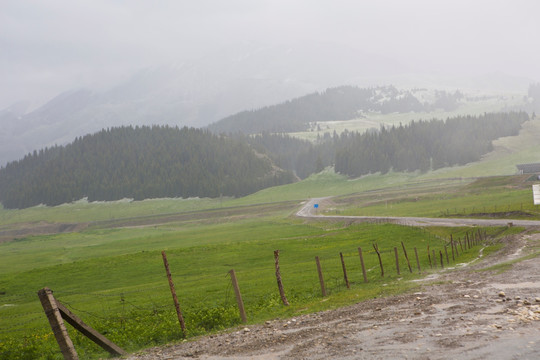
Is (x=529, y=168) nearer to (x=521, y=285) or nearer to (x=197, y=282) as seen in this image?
(x=197, y=282)

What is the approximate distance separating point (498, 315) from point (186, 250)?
73.2 meters

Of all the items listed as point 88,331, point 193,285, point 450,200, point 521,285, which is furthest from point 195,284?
point 450,200

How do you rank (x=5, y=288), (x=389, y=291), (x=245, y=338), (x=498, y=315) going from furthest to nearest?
(x=5, y=288), (x=389, y=291), (x=245, y=338), (x=498, y=315)

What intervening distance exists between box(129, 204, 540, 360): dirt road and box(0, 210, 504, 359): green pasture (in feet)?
11.9

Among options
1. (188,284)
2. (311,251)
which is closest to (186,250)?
(311,251)

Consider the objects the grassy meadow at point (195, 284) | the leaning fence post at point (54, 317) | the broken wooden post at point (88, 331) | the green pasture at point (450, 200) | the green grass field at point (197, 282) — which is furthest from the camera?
the green pasture at point (450, 200)

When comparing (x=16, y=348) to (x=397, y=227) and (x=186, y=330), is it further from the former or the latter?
(x=397, y=227)

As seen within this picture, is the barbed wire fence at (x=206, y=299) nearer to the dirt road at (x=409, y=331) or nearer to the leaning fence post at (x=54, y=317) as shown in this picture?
the dirt road at (x=409, y=331)

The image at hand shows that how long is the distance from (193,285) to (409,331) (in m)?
36.3

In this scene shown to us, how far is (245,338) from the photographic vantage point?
747 inches

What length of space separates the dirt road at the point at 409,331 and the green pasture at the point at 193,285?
364 cm

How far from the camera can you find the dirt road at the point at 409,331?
13.7 m

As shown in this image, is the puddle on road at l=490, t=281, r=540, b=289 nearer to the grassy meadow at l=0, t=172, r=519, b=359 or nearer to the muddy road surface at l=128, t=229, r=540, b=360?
the muddy road surface at l=128, t=229, r=540, b=360

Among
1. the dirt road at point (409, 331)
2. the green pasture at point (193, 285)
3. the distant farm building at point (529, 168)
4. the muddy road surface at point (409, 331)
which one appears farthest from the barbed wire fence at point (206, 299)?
the distant farm building at point (529, 168)
